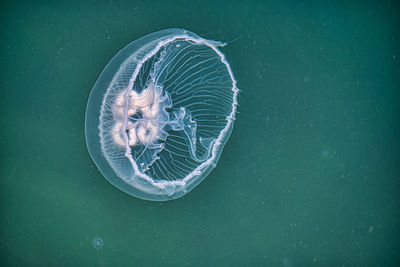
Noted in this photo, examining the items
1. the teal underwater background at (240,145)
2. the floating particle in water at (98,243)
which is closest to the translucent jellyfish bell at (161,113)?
the teal underwater background at (240,145)

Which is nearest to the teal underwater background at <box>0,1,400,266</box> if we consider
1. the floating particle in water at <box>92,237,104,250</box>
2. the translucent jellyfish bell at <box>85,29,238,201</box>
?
the floating particle in water at <box>92,237,104,250</box>

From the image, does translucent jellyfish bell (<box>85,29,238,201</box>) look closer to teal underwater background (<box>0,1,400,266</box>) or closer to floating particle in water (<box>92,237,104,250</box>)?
teal underwater background (<box>0,1,400,266</box>)

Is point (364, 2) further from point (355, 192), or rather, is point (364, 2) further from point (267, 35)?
point (355, 192)

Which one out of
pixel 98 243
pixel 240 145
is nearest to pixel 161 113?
pixel 240 145

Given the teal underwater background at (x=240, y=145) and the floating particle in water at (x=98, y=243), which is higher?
Answer: the teal underwater background at (x=240, y=145)

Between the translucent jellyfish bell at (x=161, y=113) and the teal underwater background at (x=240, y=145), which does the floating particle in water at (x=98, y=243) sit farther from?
the translucent jellyfish bell at (x=161, y=113)

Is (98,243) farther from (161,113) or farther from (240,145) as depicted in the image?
(240,145)
